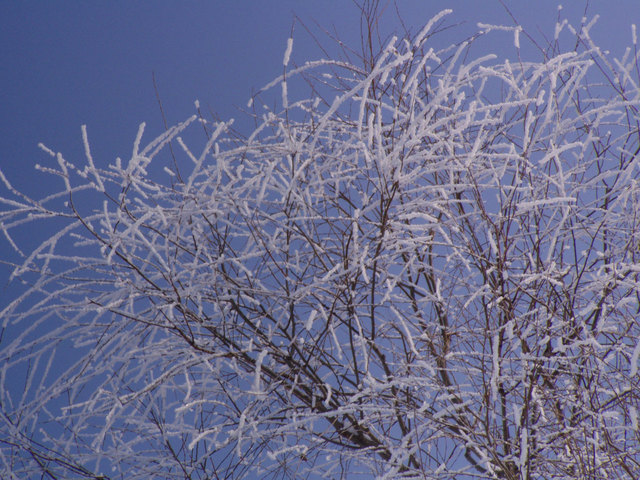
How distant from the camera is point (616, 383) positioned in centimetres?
326

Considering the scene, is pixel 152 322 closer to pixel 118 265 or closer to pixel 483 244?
pixel 118 265

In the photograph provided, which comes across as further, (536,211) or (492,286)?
(536,211)

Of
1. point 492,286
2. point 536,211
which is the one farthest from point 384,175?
point 536,211

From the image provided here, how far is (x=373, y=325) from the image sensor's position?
10.5 feet

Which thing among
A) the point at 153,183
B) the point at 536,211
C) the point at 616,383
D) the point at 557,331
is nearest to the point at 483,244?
the point at 536,211

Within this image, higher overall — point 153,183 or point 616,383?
point 153,183

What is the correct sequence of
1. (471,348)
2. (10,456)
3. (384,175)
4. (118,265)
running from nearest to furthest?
(384,175) < (118,265) < (471,348) < (10,456)

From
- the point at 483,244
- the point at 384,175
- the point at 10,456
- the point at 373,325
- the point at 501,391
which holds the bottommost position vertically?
the point at 10,456

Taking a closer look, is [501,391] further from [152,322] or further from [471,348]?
[152,322]

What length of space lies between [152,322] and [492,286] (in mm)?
1501

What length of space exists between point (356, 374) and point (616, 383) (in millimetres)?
1248

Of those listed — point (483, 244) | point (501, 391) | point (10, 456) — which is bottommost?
point (10, 456)

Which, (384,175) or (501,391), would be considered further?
(501,391)

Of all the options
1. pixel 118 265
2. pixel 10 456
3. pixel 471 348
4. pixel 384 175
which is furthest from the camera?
pixel 10 456
